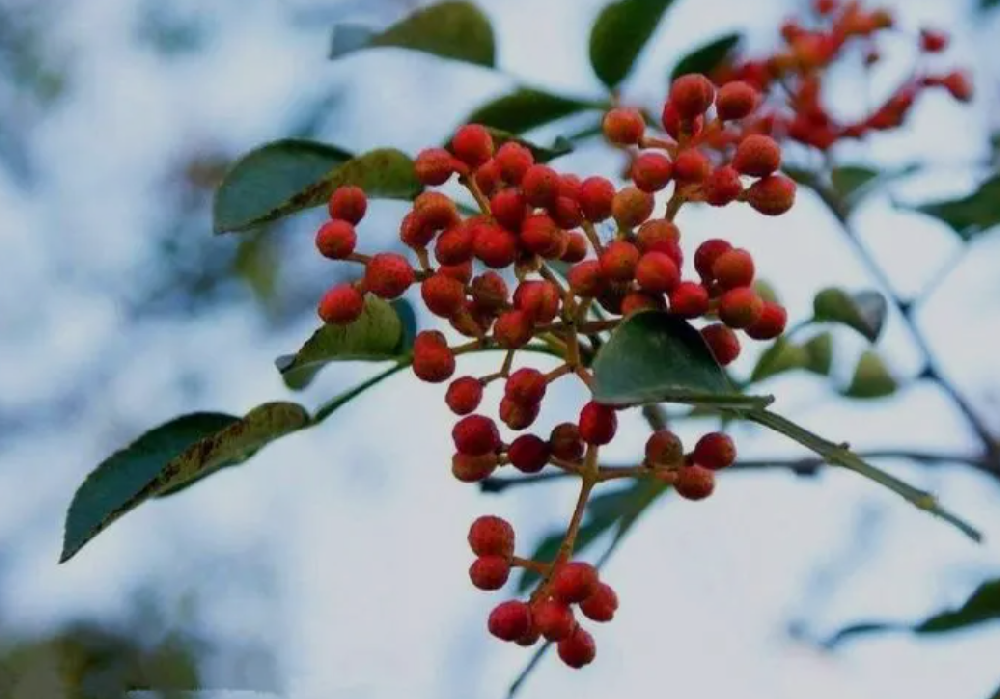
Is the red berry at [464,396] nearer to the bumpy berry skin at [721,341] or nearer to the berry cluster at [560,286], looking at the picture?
the berry cluster at [560,286]

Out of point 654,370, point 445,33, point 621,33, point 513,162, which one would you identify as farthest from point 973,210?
point 654,370

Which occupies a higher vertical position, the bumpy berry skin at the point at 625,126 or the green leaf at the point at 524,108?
the bumpy berry skin at the point at 625,126

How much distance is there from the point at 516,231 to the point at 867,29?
1.34 metres

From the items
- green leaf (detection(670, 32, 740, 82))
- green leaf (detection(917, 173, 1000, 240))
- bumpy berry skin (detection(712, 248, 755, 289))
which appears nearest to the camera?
bumpy berry skin (detection(712, 248, 755, 289))

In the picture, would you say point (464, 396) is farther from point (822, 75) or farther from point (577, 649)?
point (822, 75)

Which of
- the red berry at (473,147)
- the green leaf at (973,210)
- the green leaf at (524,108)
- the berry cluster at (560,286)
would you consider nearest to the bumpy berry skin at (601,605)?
the berry cluster at (560,286)

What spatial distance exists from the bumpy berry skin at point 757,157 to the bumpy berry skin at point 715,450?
0.18 m

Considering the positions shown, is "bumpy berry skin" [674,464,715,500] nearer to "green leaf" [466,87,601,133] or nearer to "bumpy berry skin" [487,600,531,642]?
"bumpy berry skin" [487,600,531,642]

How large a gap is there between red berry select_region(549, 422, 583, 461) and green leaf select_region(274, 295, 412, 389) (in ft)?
0.59

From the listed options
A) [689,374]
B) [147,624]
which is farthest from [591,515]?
[147,624]

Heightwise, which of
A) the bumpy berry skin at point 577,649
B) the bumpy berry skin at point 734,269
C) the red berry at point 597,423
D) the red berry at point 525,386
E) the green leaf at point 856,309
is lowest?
the green leaf at point 856,309

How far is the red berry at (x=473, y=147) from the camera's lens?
43.3 inches

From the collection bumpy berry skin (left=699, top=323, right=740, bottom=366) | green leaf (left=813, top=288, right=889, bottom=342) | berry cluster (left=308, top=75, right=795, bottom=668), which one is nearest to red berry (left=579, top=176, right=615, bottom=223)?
berry cluster (left=308, top=75, right=795, bottom=668)

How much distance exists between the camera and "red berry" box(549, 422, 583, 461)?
41.1 inches
